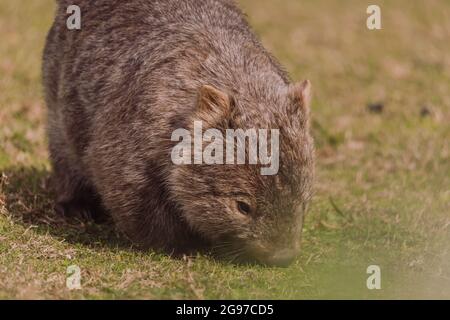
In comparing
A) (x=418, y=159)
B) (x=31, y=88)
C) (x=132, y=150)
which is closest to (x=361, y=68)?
(x=418, y=159)

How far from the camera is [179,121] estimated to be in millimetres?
5871

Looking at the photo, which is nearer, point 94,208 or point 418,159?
point 94,208

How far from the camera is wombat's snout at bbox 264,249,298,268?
5621 mm

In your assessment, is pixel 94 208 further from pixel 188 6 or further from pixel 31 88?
pixel 31 88

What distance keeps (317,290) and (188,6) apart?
97.7 inches

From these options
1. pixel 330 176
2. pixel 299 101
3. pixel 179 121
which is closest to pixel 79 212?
pixel 179 121

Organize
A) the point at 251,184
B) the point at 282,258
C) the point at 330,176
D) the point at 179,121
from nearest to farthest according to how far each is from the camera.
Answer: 1. the point at 251,184
2. the point at 282,258
3. the point at 179,121
4. the point at 330,176

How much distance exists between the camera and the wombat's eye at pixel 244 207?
558 centimetres

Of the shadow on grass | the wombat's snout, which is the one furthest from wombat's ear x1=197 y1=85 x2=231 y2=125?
the shadow on grass

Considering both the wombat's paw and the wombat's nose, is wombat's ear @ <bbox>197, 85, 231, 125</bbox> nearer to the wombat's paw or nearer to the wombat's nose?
the wombat's nose

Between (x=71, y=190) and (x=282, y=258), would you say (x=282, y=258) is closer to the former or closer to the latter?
(x=282, y=258)

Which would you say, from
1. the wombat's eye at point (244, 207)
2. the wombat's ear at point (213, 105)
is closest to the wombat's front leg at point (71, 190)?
the wombat's ear at point (213, 105)

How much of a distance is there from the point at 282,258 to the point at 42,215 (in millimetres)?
2163
